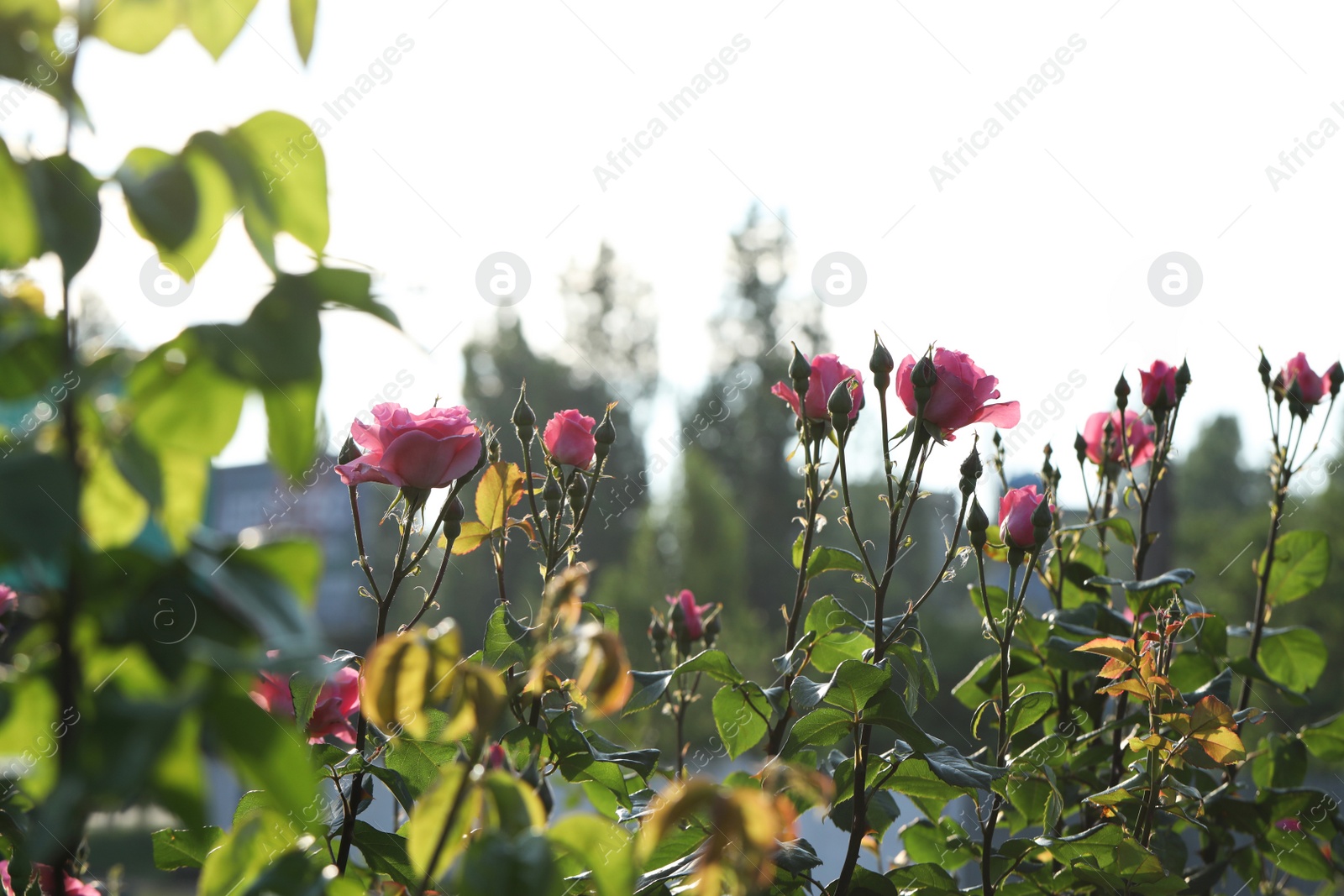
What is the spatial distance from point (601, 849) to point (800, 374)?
2.66ft

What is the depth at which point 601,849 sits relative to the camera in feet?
1.61

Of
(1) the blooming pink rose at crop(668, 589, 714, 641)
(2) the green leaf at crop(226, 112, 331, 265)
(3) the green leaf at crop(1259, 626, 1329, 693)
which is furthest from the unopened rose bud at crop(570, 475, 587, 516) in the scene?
(3) the green leaf at crop(1259, 626, 1329, 693)

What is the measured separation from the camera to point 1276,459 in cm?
171

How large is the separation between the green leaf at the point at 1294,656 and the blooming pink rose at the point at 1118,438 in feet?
1.29

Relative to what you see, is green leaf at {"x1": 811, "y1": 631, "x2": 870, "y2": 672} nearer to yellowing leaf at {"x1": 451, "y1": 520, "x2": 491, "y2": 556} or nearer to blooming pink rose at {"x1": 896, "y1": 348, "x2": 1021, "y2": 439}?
blooming pink rose at {"x1": 896, "y1": 348, "x2": 1021, "y2": 439}

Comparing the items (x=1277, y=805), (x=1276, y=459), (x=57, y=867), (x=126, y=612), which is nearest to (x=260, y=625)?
(x=126, y=612)

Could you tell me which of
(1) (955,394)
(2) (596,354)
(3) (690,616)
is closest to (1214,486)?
(2) (596,354)

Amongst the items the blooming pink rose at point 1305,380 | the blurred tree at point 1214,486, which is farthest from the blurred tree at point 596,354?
the blooming pink rose at point 1305,380

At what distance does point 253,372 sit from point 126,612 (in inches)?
4.3

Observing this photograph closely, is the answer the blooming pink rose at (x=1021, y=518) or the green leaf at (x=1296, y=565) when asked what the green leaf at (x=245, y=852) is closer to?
the blooming pink rose at (x=1021, y=518)

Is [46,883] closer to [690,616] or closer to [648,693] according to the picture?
[648,693]

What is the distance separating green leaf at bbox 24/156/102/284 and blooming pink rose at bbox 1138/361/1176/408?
1540mm

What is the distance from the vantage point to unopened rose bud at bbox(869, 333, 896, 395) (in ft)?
3.69

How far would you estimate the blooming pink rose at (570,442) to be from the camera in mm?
1231
